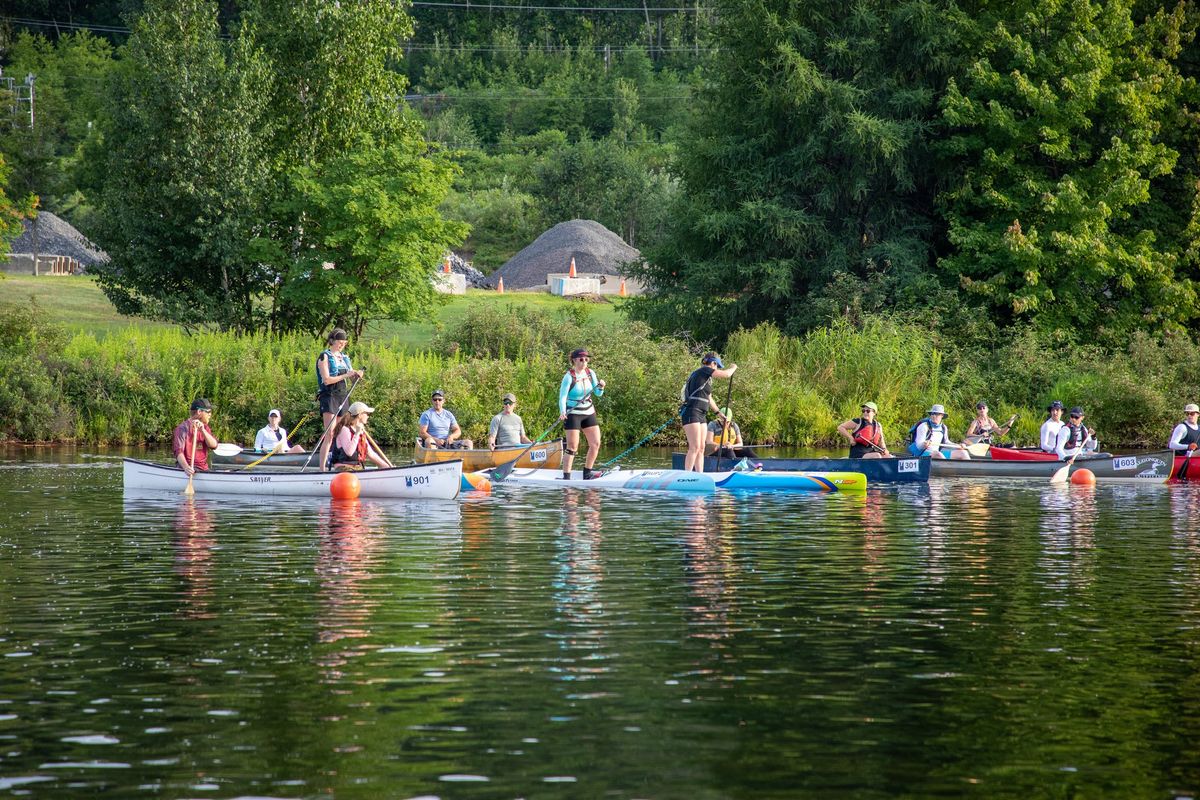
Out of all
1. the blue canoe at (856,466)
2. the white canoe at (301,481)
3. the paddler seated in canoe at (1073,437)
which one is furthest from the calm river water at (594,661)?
the paddler seated in canoe at (1073,437)

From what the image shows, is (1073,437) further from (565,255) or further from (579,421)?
(565,255)

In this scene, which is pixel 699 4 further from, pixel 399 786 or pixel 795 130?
pixel 399 786

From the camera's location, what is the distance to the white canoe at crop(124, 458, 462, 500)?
24094 millimetres

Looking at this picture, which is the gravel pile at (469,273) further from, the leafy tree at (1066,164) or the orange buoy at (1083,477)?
the orange buoy at (1083,477)

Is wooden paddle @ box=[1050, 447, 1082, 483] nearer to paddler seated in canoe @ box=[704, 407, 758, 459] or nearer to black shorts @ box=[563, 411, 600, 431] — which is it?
paddler seated in canoe @ box=[704, 407, 758, 459]

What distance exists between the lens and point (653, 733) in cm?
948

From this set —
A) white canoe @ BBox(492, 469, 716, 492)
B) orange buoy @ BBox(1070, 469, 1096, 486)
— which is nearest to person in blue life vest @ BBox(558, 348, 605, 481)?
white canoe @ BBox(492, 469, 716, 492)

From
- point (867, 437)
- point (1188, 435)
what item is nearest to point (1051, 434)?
point (1188, 435)

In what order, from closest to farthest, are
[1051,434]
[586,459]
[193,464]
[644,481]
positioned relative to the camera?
[193,464] → [644,481] → [586,459] → [1051,434]

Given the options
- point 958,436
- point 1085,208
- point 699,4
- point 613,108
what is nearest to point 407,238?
point 958,436

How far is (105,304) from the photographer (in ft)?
199

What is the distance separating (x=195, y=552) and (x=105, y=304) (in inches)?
1801

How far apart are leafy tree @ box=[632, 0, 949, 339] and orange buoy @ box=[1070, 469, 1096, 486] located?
1665 centimetres

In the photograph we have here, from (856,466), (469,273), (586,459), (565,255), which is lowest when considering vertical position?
(856,466)
